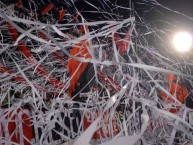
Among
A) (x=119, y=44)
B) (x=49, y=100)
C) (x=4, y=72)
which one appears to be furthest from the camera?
(x=49, y=100)

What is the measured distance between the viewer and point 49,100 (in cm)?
107

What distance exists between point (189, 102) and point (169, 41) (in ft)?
0.86

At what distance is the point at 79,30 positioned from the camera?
3.04 feet

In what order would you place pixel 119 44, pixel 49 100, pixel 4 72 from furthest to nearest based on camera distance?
pixel 49 100 → pixel 4 72 → pixel 119 44

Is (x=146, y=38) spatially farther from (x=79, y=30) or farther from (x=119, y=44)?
(x=79, y=30)

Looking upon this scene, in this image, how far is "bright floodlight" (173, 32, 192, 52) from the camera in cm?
79

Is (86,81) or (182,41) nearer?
(182,41)

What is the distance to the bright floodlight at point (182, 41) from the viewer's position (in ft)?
2.58

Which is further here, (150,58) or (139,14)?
(150,58)

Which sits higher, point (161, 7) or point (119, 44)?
point (161, 7)

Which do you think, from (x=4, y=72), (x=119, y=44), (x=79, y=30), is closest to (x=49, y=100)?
(x=4, y=72)

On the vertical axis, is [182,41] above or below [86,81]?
above

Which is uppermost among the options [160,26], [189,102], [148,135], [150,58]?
[160,26]

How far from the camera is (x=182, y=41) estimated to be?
0.79m
